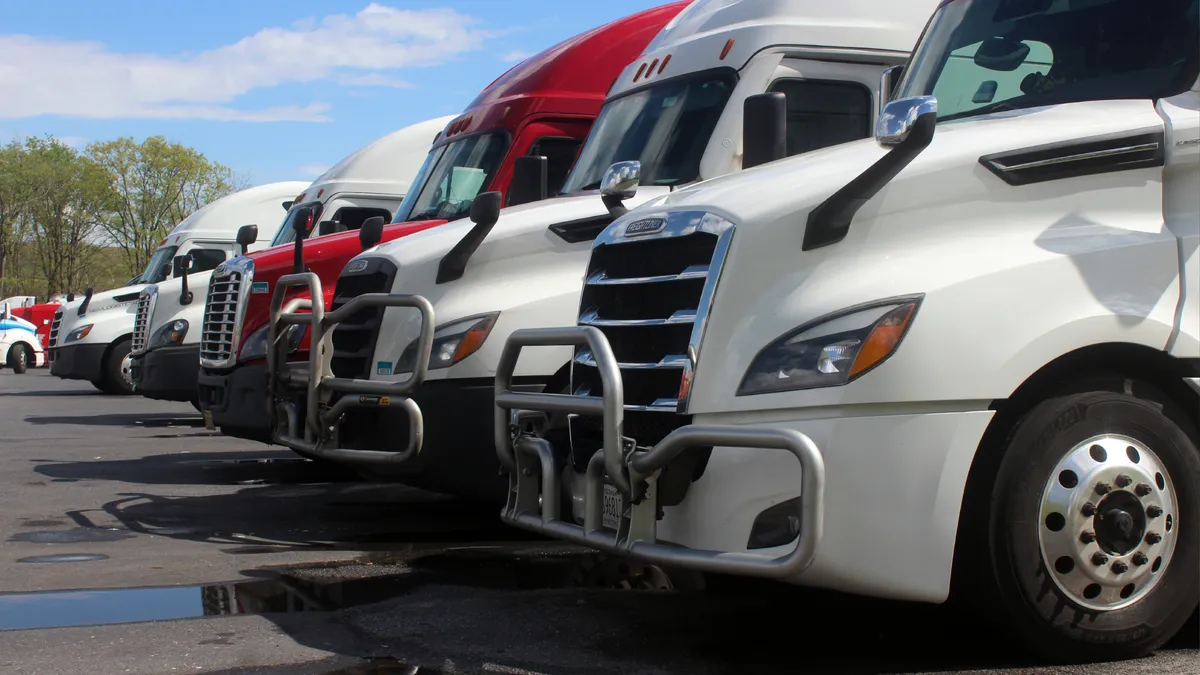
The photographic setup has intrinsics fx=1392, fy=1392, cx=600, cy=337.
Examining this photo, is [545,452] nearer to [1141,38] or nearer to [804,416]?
[804,416]

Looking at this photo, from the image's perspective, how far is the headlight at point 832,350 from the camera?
4.25 meters

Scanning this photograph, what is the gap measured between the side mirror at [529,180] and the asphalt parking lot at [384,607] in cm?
206

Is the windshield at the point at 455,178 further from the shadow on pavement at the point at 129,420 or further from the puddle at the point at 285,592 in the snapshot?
the shadow on pavement at the point at 129,420

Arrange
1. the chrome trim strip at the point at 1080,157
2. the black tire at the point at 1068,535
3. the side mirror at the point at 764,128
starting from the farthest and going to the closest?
the side mirror at the point at 764,128 → the chrome trim strip at the point at 1080,157 → the black tire at the point at 1068,535

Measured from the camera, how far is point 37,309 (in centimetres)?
3831

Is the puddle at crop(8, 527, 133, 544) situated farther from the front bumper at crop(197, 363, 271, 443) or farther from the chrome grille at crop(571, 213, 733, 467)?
the chrome grille at crop(571, 213, 733, 467)

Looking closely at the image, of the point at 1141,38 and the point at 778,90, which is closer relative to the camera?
the point at 1141,38

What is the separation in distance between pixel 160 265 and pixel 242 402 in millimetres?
11049

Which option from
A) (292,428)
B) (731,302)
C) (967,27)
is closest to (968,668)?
(731,302)

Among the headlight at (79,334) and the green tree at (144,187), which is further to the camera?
the green tree at (144,187)

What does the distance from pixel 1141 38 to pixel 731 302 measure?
6.58ft

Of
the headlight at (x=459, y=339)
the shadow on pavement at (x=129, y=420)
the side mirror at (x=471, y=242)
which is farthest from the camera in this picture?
the shadow on pavement at (x=129, y=420)

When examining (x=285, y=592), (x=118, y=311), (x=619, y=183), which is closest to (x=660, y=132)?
(x=619, y=183)

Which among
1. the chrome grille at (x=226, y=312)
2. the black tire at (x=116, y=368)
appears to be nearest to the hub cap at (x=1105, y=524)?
the chrome grille at (x=226, y=312)
